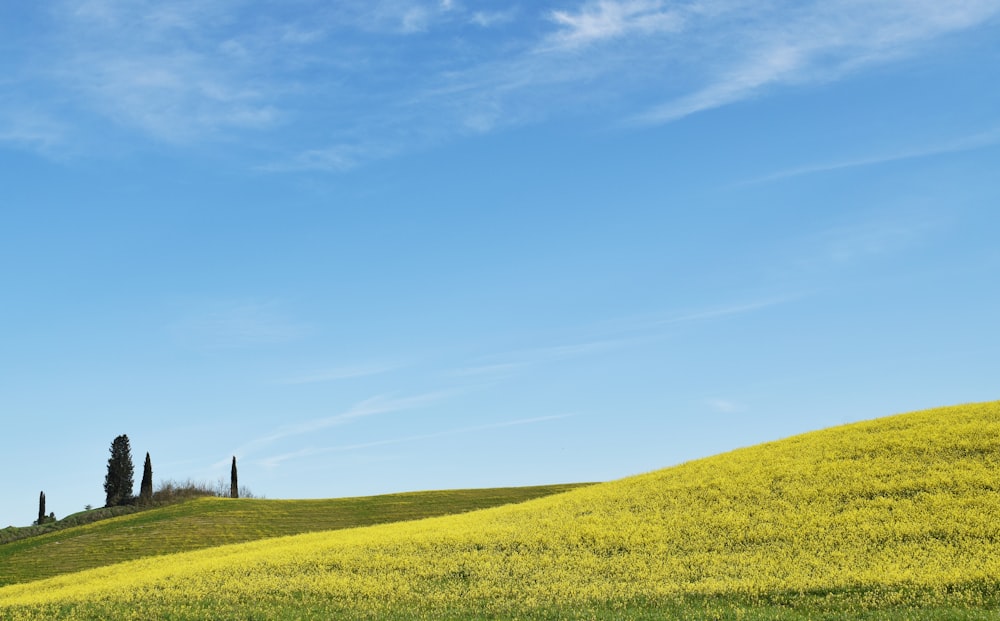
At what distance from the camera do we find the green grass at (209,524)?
5784 cm

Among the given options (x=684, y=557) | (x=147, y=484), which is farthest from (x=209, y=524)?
(x=684, y=557)

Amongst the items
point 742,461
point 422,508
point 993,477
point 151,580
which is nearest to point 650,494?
point 742,461

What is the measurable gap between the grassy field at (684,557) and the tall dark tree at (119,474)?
5382 cm

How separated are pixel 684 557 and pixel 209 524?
4569cm

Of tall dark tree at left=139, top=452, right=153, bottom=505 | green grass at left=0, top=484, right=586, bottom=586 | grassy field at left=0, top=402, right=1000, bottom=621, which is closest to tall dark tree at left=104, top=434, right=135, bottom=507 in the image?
tall dark tree at left=139, top=452, right=153, bottom=505

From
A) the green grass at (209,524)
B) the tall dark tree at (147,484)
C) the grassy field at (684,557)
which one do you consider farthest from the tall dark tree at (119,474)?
the grassy field at (684,557)

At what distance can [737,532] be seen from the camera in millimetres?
33781

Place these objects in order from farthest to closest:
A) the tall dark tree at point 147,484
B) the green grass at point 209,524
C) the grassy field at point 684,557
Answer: the tall dark tree at point 147,484 < the green grass at point 209,524 < the grassy field at point 684,557

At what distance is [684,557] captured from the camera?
31.5m

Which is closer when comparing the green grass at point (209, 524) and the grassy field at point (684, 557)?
the grassy field at point (684, 557)

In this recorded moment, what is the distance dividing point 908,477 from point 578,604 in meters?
18.5

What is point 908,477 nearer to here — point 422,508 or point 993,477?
point 993,477

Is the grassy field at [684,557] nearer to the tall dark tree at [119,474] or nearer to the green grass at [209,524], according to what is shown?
the green grass at [209,524]

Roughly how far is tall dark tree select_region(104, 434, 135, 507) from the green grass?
19.6 metres
